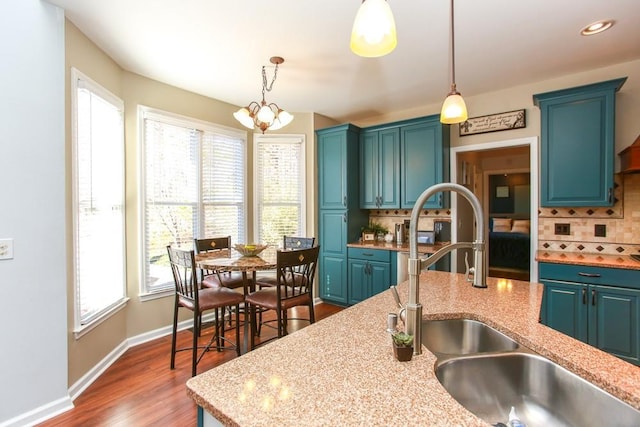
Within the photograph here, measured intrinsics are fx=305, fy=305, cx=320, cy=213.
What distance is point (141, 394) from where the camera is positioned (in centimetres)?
224

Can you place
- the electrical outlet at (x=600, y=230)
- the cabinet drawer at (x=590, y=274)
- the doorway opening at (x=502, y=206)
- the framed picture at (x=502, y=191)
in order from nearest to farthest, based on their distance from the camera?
the cabinet drawer at (x=590, y=274), the electrical outlet at (x=600, y=230), the doorway opening at (x=502, y=206), the framed picture at (x=502, y=191)

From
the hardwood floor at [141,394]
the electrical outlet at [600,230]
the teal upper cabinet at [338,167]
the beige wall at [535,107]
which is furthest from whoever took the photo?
the teal upper cabinet at [338,167]

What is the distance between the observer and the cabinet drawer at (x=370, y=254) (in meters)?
3.79

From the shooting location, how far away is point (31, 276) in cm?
194

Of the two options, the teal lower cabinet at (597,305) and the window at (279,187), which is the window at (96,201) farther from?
the teal lower cabinet at (597,305)

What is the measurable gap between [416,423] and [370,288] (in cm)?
333

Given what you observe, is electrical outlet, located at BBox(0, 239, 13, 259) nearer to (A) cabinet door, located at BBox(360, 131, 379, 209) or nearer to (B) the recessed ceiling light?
(A) cabinet door, located at BBox(360, 131, 379, 209)

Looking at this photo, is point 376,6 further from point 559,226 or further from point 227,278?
point 559,226

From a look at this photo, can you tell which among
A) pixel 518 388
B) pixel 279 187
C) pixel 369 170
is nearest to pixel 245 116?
pixel 279 187

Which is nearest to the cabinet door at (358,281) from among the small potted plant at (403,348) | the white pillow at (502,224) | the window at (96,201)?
the window at (96,201)

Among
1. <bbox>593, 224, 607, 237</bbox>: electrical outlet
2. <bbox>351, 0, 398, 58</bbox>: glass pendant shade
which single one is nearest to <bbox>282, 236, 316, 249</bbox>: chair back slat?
<bbox>351, 0, 398, 58</bbox>: glass pendant shade

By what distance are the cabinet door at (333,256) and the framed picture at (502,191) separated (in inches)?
176

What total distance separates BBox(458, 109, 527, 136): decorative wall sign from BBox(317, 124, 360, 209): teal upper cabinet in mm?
1395

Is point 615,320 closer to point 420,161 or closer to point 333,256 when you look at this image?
point 420,161
